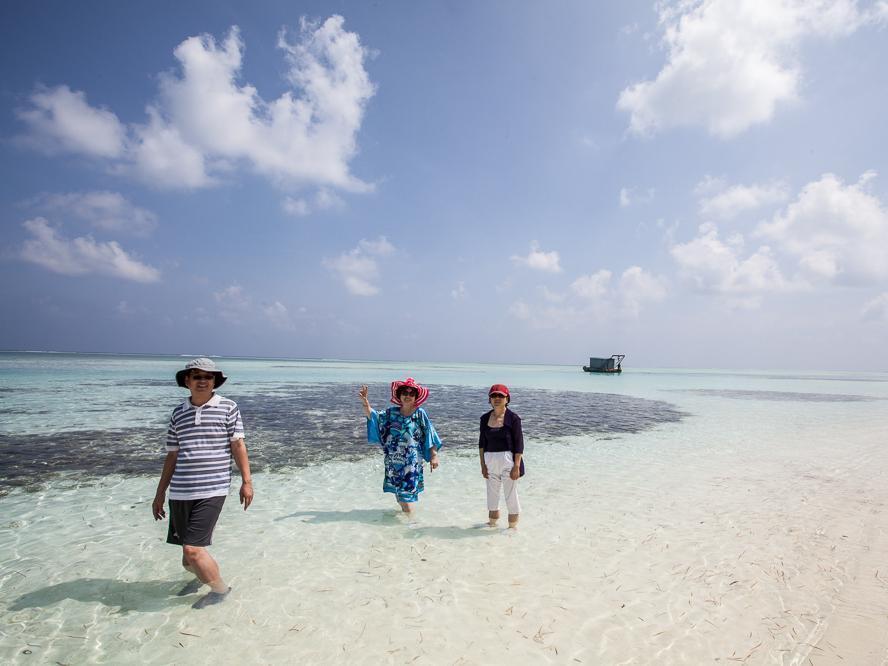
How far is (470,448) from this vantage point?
13.0 metres

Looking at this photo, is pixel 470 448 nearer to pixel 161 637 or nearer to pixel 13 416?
pixel 161 637

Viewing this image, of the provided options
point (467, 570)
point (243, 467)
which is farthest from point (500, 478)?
point (243, 467)

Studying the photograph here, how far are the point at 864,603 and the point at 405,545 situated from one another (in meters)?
5.23

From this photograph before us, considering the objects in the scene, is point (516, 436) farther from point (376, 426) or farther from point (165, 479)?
point (165, 479)

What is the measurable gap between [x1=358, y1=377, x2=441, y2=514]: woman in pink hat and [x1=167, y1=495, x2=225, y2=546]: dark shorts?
271 centimetres

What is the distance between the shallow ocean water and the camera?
12.9 feet

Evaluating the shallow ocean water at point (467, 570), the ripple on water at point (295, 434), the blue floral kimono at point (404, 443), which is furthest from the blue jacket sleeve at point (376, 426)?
the ripple on water at point (295, 434)

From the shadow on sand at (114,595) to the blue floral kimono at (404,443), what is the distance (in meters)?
2.96

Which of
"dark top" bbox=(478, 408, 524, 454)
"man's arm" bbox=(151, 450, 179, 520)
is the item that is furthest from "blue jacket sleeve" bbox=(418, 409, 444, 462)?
"man's arm" bbox=(151, 450, 179, 520)

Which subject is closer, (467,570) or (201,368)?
(201,368)

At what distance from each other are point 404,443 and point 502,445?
62.3 inches

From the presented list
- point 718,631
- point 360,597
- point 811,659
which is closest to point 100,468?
point 360,597

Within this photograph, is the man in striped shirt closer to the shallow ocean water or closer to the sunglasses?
the sunglasses

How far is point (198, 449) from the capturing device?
13.6 ft
